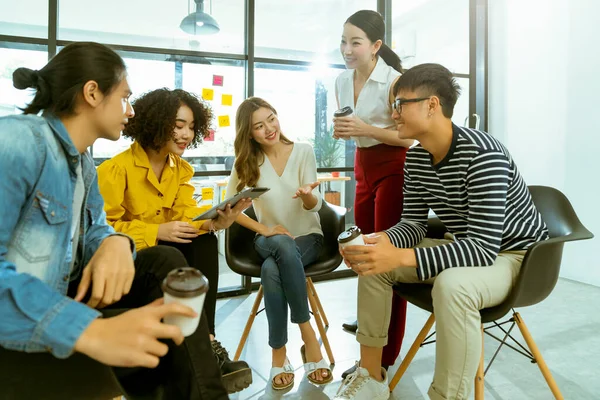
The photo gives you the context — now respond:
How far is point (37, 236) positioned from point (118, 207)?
85cm

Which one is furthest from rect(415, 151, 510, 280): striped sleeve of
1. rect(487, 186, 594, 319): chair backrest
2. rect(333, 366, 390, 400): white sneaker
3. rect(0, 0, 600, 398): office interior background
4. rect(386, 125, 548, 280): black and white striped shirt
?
rect(0, 0, 600, 398): office interior background

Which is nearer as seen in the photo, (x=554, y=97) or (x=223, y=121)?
(x=223, y=121)

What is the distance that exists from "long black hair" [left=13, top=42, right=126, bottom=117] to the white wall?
3.47m

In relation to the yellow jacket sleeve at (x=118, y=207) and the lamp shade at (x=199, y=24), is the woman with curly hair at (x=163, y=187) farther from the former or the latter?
the lamp shade at (x=199, y=24)

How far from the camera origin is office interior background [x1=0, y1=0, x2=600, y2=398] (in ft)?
9.34

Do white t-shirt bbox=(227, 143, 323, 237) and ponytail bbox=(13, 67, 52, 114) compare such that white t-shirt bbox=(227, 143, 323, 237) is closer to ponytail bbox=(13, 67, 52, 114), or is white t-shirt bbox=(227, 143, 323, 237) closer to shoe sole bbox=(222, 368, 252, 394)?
shoe sole bbox=(222, 368, 252, 394)

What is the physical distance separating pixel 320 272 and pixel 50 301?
4.84 feet

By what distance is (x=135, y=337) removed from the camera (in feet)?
2.18

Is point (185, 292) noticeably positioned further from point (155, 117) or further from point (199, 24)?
point (199, 24)

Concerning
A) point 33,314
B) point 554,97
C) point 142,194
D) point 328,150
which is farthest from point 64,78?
point 554,97

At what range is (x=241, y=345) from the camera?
2.16m

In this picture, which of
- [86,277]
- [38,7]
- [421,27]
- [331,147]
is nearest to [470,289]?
[86,277]

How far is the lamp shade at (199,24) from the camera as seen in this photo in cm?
303

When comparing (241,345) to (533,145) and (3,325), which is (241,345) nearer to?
(3,325)
